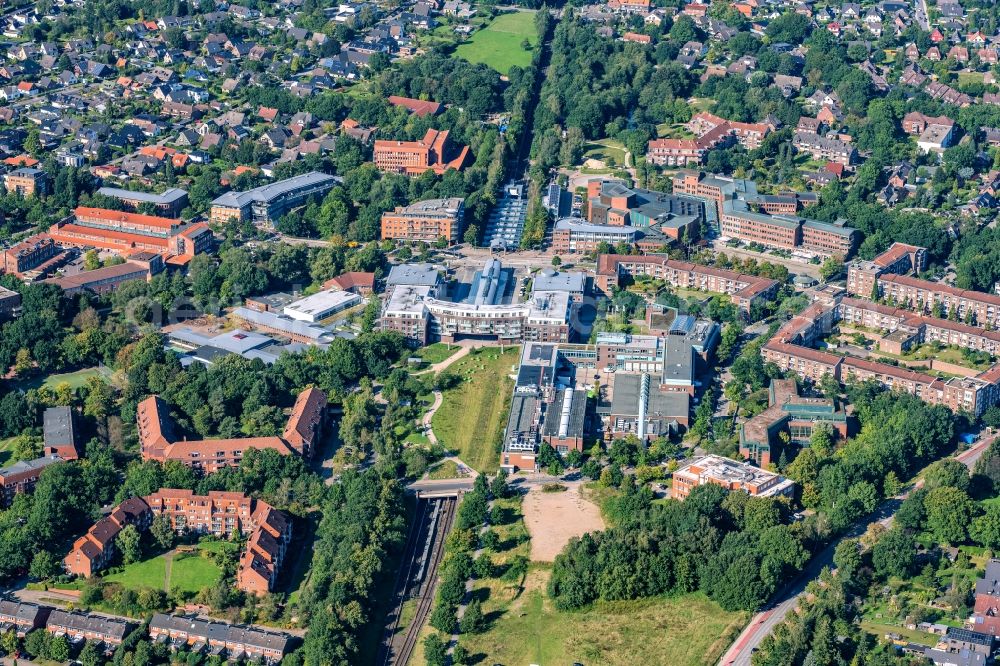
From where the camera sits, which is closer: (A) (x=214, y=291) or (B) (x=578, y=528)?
(B) (x=578, y=528)

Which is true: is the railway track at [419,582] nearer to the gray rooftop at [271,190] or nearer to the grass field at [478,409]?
the grass field at [478,409]

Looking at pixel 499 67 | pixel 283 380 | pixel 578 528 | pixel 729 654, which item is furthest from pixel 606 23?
pixel 729 654

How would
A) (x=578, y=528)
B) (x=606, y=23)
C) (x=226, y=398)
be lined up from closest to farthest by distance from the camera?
(x=578, y=528)
(x=226, y=398)
(x=606, y=23)

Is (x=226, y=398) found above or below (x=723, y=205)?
below

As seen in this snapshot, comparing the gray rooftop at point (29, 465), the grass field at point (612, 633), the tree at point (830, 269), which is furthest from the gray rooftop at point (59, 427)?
the tree at point (830, 269)

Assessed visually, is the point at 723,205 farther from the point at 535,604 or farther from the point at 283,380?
the point at 535,604

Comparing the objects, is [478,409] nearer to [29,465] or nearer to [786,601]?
[786,601]

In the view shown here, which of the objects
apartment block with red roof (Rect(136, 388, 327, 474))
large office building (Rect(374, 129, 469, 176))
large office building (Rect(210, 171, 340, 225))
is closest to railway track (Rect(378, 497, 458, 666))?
apartment block with red roof (Rect(136, 388, 327, 474))
